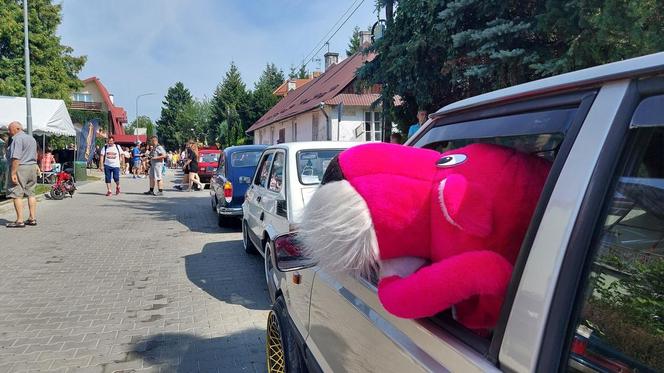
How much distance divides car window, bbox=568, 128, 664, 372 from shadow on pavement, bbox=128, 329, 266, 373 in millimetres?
2867

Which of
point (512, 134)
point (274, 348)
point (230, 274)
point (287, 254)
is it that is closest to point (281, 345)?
point (274, 348)

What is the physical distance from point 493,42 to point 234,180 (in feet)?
16.3

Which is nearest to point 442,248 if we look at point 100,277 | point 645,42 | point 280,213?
point 280,213

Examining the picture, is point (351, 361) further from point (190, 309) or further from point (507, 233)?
point (190, 309)

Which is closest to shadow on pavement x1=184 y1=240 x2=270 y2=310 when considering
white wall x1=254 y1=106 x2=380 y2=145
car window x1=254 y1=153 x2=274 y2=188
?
car window x1=254 y1=153 x2=274 y2=188

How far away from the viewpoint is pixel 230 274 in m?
6.11

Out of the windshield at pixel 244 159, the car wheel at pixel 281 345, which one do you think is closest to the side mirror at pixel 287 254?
the car wheel at pixel 281 345

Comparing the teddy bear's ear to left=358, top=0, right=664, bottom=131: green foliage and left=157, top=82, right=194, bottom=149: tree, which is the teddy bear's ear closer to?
left=358, top=0, right=664, bottom=131: green foliage

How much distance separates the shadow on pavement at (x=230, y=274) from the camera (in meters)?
5.20

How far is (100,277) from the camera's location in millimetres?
5965

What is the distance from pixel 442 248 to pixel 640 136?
0.57 metres

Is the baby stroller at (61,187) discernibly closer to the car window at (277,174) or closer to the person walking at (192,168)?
the person walking at (192,168)

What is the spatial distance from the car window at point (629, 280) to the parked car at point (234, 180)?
750 centimetres

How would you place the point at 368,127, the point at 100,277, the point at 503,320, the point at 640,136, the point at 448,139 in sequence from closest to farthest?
1. the point at 640,136
2. the point at 503,320
3. the point at 448,139
4. the point at 100,277
5. the point at 368,127
